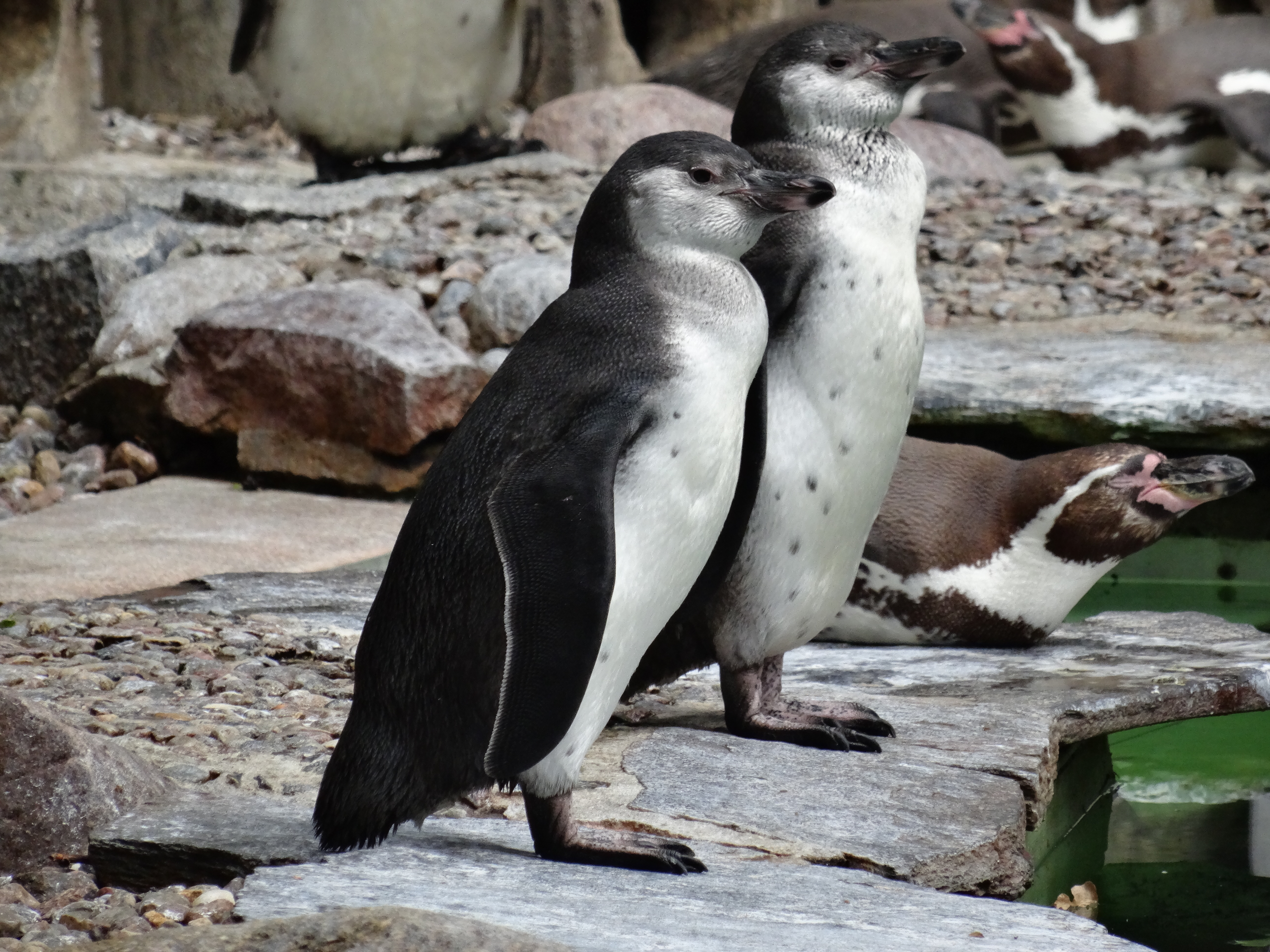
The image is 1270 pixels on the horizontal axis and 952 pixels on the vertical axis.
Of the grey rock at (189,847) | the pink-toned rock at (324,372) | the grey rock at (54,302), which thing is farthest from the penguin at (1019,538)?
the grey rock at (54,302)

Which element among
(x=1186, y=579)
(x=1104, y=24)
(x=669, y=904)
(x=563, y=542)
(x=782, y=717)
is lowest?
(x=1186, y=579)

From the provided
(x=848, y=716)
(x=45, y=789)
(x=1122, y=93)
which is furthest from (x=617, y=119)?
(x=45, y=789)

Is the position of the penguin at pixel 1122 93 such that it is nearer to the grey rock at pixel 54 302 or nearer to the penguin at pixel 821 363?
the grey rock at pixel 54 302

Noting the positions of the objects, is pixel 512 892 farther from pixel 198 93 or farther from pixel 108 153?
pixel 198 93

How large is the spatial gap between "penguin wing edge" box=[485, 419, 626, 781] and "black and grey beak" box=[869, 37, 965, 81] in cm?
125

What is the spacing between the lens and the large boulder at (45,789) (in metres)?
2.35

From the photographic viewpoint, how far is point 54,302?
6855 millimetres

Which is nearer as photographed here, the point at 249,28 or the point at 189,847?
the point at 189,847

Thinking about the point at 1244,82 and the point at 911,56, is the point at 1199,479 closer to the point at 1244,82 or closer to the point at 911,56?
the point at 911,56

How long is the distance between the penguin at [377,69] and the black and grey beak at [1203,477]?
5.38 meters

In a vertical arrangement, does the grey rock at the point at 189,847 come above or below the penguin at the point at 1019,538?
above

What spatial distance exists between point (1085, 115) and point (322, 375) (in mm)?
6193

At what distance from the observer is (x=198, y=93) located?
502 inches

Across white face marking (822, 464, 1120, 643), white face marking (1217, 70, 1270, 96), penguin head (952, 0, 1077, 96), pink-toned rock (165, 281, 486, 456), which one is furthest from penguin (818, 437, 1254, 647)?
white face marking (1217, 70, 1270, 96)
